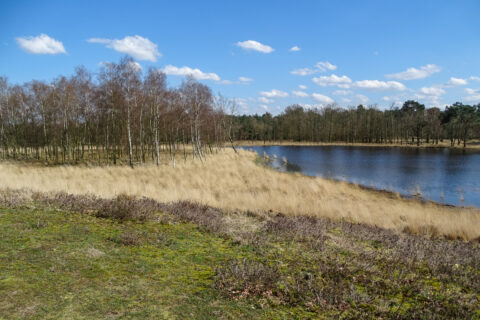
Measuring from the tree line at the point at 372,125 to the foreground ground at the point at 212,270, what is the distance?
72.6 metres

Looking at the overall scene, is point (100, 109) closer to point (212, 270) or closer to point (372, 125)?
point (212, 270)

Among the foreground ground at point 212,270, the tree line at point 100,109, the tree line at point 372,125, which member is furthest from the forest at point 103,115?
the tree line at point 372,125

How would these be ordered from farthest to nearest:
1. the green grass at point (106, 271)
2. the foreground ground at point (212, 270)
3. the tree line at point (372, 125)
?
1. the tree line at point (372, 125)
2. the foreground ground at point (212, 270)
3. the green grass at point (106, 271)

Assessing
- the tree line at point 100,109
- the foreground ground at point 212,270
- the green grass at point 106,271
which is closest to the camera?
the green grass at point 106,271

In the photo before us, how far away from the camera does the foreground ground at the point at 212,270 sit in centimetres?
341

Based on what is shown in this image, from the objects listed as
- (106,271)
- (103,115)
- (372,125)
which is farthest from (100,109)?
(372,125)

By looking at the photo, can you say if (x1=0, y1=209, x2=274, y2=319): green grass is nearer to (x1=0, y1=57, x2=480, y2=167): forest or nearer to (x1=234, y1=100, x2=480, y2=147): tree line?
(x1=0, y1=57, x2=480, y2=167): forest

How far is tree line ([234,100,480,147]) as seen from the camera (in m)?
81.6

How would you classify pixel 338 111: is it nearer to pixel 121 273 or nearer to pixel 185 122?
pixel 185 122

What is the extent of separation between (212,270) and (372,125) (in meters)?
103

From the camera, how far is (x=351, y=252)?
570cm

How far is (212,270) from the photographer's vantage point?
4605 mm

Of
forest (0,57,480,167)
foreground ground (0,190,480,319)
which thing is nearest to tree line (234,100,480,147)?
forest (0,57,480,167)

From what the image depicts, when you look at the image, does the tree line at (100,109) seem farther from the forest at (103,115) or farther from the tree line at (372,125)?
the tree line at (372,125)
